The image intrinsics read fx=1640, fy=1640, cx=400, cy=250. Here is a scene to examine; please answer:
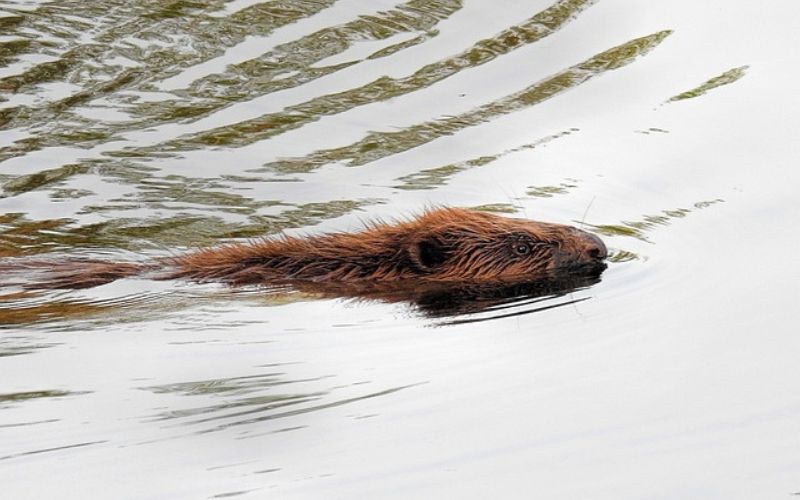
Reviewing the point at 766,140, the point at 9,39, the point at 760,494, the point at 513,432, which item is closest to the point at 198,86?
the point at 9,39

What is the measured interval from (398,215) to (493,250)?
1.02m

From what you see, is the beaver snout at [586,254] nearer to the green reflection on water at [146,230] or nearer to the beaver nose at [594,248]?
the beaver nose at [594,248]

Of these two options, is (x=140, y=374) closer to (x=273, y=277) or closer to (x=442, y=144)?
(x=273, y=277)

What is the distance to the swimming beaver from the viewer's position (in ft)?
25.4

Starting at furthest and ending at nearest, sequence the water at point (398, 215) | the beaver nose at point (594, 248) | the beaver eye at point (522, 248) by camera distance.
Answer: the beaver eye at point (522, 248) → the beaver nose at point (594, 248) → the water at point (398, 215)

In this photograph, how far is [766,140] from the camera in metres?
9.12

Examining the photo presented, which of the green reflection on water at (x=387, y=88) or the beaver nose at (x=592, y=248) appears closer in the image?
the beaver nose at (x=592, y=248)

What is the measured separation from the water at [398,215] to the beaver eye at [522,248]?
0.44m

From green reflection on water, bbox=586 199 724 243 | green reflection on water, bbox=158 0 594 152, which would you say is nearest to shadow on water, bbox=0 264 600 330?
green reflection on water, bbox=586 199 724 243

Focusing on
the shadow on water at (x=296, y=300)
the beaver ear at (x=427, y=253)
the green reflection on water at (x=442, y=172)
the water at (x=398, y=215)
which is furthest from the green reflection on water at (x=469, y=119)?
the shadow on water at (x=296, y=300)

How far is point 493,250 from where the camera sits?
25.8 ft

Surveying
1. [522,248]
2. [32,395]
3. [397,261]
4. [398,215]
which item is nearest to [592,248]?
[522,248]

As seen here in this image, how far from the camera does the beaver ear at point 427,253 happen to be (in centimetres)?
783

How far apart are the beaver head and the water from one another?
1.01ft
